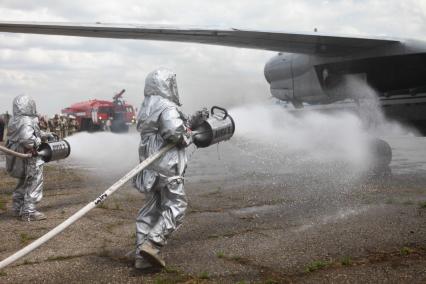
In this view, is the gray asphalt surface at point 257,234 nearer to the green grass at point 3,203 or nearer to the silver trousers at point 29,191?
the green grass at point 3,203

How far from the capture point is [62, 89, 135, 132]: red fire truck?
121ft

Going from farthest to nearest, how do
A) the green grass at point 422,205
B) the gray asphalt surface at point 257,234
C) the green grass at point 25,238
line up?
the green grass at point 422,205
the green grass at point 25,238
the gray asphalt surface at point 257,234

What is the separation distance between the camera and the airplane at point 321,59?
305 inches

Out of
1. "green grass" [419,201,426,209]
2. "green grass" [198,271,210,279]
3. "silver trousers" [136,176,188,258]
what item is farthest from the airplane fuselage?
"green grass" [198,271,210,279]

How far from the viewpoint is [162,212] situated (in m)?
4.47

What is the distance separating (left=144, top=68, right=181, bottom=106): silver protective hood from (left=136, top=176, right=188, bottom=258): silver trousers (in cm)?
85

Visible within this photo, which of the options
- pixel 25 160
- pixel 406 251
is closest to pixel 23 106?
pixel 25 160

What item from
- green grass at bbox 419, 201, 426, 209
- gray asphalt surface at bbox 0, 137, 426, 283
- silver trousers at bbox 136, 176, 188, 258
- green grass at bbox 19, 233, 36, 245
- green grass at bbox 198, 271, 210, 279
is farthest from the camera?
green grass at bbox 419, 201, 426, 209

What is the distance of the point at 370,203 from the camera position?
22.6 ft

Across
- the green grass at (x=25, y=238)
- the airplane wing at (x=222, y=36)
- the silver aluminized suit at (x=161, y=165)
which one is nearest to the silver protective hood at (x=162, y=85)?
the silver aluminized suit at (x=161, y=165)

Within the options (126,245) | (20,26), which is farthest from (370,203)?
(20,26)

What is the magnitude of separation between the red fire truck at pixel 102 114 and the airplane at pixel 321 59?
90.2ft

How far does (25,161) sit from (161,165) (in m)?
3.40

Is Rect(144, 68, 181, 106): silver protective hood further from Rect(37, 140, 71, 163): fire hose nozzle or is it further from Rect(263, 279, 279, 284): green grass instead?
Rect(37, 140, 71, 163): fire hose nozzle
